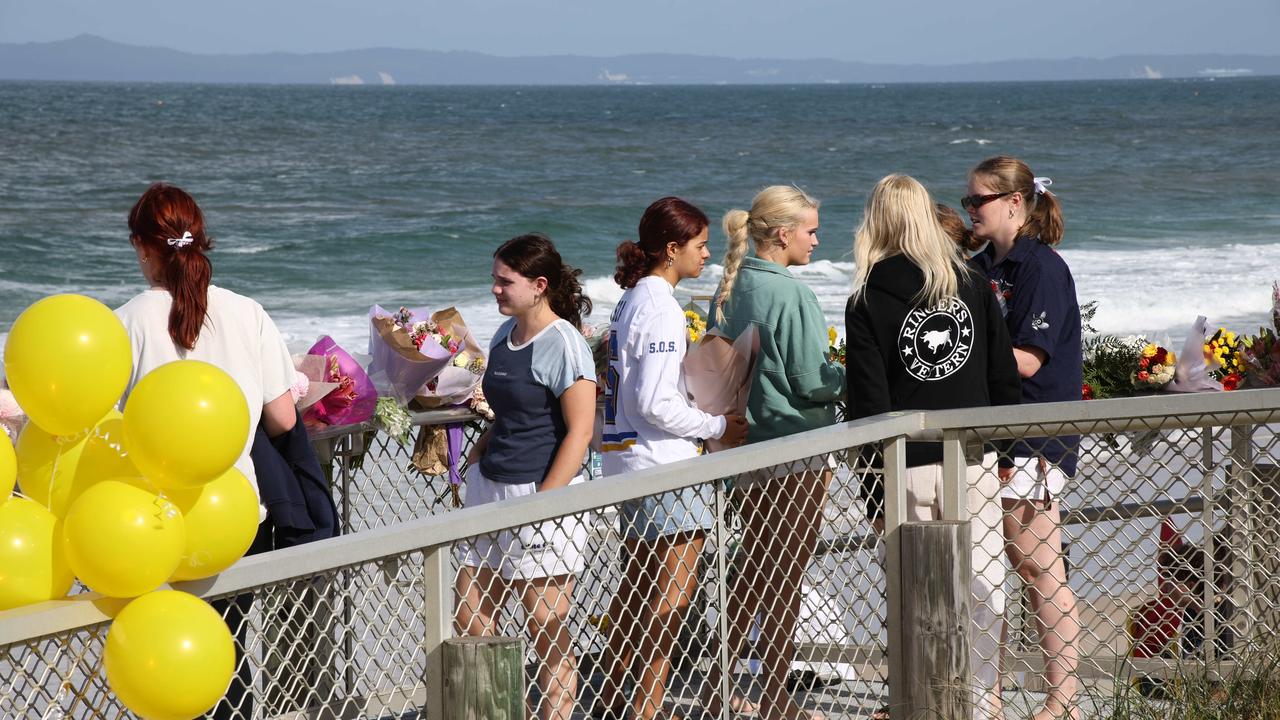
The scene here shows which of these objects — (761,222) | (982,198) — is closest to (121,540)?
(761,222)

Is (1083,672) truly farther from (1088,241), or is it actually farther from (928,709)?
(1088,241)

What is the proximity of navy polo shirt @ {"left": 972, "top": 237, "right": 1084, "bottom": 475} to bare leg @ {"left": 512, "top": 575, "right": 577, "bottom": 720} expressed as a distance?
4.86 feet

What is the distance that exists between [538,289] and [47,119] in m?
72.6

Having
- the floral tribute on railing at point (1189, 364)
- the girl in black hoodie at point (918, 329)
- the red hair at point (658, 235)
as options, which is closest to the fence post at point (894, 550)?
the girl in black hoodie at point (918, 329)

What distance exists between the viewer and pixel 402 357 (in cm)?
457

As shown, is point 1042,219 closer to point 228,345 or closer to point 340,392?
point 340,392

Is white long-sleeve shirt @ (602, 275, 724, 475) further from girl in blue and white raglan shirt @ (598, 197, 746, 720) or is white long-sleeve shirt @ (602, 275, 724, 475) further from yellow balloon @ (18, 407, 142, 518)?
yellow balloon @ (18, 407, 142, 518)

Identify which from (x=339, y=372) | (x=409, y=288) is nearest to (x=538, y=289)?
(x=339, y=372)

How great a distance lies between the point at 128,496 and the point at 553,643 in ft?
2.95

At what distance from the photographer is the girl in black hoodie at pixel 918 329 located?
371 cm

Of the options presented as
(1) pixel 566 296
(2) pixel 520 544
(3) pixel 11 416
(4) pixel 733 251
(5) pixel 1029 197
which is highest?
(5) pixel 1029 197

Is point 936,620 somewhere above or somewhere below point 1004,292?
below

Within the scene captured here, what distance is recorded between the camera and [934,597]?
3.31 metres

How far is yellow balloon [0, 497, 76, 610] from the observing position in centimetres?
220
